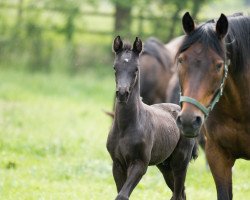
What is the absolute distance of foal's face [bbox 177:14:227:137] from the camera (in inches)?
191

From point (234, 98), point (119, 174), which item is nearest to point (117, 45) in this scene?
A: point (119, 174)

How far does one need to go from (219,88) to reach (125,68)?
1366 mm

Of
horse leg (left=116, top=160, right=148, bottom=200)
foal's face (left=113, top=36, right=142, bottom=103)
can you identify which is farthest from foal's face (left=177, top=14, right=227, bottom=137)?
horse leg (left=116, top=160, right=148, bottom=200)

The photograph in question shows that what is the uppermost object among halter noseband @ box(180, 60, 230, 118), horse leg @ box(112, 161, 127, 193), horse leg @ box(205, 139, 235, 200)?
halter noseband @ box(180, 60, 230, 118)

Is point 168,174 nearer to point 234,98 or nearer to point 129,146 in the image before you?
point 129,146

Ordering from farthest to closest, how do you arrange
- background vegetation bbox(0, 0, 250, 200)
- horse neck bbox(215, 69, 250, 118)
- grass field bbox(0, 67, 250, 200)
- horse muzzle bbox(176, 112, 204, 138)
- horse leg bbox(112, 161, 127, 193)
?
background vegetation bbox(0, 0, 250, 200)
grass field bbox(0, 67, 250, 200)
horse leg bbox(112, 161, 127, 193)
horse neck bbox(215, 69, 250, 118)
horse muzzle bbox(176, 112, 204, 138)

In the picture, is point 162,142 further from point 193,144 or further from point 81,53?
point 81,53

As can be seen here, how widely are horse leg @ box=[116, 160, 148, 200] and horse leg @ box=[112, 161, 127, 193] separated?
5.2 inches

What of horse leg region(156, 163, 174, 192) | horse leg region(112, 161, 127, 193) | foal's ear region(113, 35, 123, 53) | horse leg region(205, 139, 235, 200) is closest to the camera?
horse leg region(205, 139, 235, 200)

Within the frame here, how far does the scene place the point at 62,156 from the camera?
10.7m

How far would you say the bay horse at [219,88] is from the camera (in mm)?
4934

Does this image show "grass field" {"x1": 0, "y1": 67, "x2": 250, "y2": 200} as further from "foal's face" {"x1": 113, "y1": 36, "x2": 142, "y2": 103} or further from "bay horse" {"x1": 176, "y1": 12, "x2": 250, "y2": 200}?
"bay horse" {"x1": 176, "y1": 12, "x2": 250, "y2": 200}

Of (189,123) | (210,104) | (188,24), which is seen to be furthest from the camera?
(188,24)

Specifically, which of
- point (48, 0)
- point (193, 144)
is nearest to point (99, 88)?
point (48, 0)
